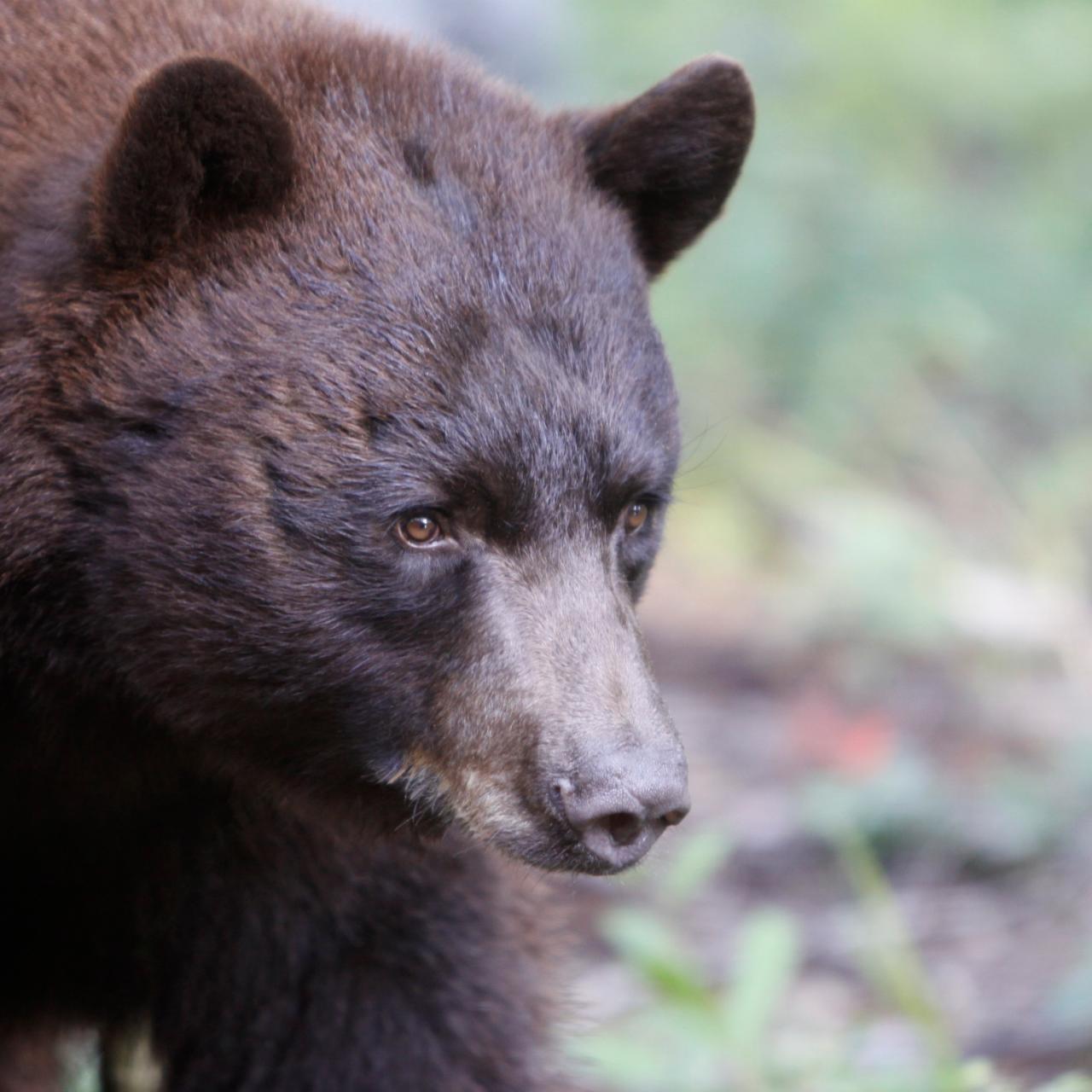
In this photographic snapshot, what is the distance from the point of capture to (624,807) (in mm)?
2926

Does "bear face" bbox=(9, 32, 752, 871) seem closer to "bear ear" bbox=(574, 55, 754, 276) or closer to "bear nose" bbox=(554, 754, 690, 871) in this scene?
"bear nose" bbox=(554, 754, 690, 871)

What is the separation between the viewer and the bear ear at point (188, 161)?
2.94 meters

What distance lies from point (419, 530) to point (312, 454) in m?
0.23

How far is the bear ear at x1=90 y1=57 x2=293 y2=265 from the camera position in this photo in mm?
2939

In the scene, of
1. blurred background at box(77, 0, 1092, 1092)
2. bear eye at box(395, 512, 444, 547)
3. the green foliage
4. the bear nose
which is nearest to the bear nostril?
the bear nose

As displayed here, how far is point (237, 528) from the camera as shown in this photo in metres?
3.06

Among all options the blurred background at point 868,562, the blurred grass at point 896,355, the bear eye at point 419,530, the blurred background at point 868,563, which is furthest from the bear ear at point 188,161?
the blurred grass at point 896,355

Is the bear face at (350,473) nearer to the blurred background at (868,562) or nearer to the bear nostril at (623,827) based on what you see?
the bear nostril at (623,827)

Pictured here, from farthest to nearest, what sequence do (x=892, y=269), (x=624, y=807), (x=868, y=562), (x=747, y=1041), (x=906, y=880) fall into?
1. (x=892, y=269)
2. (x=868, y=562)
3. (x=906, y=880)
4. (x=747, y=1041)
5. (x=624, y=807)

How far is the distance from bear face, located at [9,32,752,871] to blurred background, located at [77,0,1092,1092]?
476mm

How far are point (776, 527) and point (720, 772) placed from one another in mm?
3606

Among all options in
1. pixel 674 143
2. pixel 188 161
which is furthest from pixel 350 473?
pixel 674 143

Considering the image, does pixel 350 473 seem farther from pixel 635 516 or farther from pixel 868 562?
pixel 868 562

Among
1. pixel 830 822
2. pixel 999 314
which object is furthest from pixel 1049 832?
pixel 999 314
